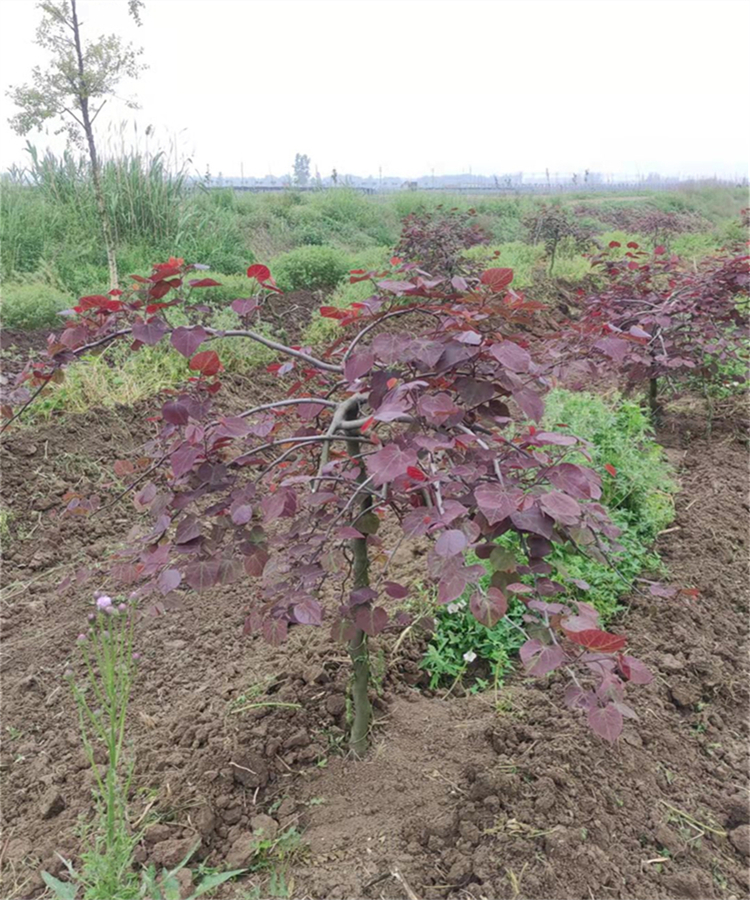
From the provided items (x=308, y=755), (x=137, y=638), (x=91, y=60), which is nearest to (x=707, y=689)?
(x=308, y=755)

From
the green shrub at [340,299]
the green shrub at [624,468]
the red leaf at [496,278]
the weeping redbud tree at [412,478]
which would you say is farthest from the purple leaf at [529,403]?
the green shrub at [340,299]

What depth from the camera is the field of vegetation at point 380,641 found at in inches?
47.6

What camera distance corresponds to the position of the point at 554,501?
102 centimetres

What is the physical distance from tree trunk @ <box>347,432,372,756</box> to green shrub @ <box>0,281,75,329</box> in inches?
194

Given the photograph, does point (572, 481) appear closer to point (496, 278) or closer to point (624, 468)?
point (496, 278)

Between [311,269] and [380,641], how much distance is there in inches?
248

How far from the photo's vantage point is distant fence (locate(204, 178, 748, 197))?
52.5ft

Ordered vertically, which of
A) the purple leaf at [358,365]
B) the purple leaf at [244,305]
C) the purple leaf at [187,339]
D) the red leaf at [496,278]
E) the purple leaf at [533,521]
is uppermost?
the red leaf at [496,278]

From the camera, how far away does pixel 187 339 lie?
124 centimetres

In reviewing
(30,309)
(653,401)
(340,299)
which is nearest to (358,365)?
(653,401)

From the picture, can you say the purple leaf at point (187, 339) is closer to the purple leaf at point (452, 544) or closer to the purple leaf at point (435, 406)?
the purple leaf at point (435, 406)

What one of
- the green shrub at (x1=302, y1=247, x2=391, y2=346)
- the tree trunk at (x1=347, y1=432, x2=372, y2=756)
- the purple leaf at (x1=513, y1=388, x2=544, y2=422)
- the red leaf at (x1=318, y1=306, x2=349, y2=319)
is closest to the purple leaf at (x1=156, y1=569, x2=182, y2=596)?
the tree trunk at (x1=347, y1=432, x2=372, y2=756)

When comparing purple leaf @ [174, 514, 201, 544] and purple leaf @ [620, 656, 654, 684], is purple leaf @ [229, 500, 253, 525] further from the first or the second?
purple leaf @ [620, 656, 654, 684]

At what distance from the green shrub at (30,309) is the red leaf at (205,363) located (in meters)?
4.93
